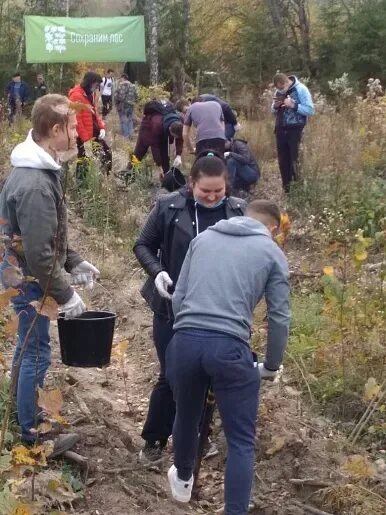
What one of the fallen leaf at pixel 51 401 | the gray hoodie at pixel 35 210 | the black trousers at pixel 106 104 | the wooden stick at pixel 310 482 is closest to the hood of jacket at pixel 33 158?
the gray hoodie at pixel 35 210

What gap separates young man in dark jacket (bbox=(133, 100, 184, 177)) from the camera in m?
11.0

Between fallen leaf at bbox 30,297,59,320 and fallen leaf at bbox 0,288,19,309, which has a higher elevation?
fallen leaf at bbox 0,288,19,309

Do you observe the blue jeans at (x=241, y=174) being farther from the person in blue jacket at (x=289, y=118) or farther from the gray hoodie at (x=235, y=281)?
the gray hoodie at (x=235, y=281)

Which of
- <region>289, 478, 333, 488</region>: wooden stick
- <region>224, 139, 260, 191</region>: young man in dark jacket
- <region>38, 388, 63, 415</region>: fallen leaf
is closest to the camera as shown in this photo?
<region>38, 388, 63, 415</region>: fallen leaf

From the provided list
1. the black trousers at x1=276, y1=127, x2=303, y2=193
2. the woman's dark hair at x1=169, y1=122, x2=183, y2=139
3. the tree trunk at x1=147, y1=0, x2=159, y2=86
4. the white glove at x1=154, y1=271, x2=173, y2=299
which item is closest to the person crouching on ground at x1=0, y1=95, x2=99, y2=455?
the white glove at x1=154, y1=271, x2=173, y2=299

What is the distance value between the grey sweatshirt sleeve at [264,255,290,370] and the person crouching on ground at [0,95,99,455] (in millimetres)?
920

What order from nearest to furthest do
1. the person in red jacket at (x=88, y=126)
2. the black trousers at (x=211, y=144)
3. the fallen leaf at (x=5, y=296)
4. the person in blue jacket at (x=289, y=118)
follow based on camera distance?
the fallen leaf at (x=5, y=296)
the black trousers at (x=211, y=144)
the person in red jacket at (x=88, y=126)
the person in blue jacket at (x=289, y=118)

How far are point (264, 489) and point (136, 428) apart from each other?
98 centimetres

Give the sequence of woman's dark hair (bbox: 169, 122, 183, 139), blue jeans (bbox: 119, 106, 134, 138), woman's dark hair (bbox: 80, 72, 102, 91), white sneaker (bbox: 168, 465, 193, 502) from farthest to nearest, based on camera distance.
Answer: blue jeans (bbox: 119, 106, 134, 138), woman's dark hair (bbox: 169, 122, 183, 139), woman's dark hair (bbox: 80, 72, 102, 91), white sneaker (bbox: 168, 465, 193, 502)

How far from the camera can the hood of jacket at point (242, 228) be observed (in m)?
3.48

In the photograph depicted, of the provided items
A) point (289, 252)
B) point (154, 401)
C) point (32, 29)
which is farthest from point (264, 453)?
point (32, 29)

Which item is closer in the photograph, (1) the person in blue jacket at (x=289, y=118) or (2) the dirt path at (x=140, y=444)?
(2) the dirt path at (x=140, y=444)

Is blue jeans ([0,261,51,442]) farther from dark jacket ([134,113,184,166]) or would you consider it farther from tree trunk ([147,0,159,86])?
tree trunk ([147,0,159,86])

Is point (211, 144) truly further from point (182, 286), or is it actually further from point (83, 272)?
point (182, 286)
